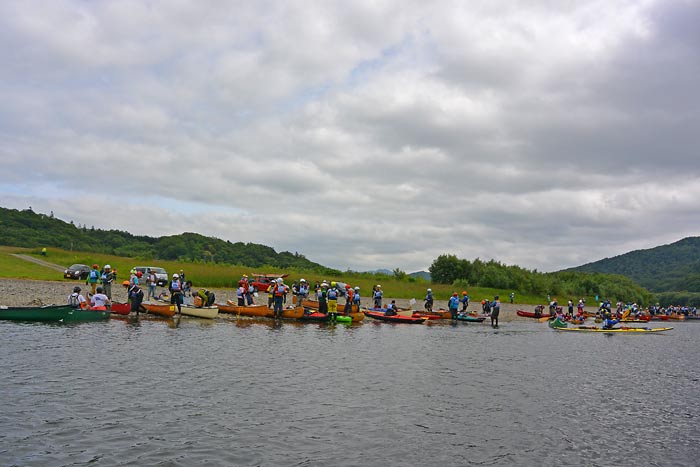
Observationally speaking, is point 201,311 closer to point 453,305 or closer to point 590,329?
point 453,305

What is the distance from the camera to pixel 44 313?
32.9 metres

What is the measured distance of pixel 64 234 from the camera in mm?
137625

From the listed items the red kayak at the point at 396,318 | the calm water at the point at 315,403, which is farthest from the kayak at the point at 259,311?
the red kayak at the point at 396,318

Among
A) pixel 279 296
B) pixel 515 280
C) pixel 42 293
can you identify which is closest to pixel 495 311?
pixel 279 296

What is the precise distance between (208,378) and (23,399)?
6665 millimetres

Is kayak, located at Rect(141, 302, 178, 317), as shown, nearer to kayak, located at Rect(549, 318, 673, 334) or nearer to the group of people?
the group of people

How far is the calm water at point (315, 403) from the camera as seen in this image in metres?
14.3

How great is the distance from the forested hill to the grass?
3095cm

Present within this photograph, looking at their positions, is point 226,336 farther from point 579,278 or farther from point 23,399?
point 579,278

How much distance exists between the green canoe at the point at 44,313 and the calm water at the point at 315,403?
0.97m

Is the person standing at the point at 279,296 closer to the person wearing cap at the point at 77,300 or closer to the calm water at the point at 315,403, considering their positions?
the calm water at the point at 315,403

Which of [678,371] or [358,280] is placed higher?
[358,280]

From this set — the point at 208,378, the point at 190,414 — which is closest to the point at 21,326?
the point at 208,378

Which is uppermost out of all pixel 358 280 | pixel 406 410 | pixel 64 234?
pixel 64 234
